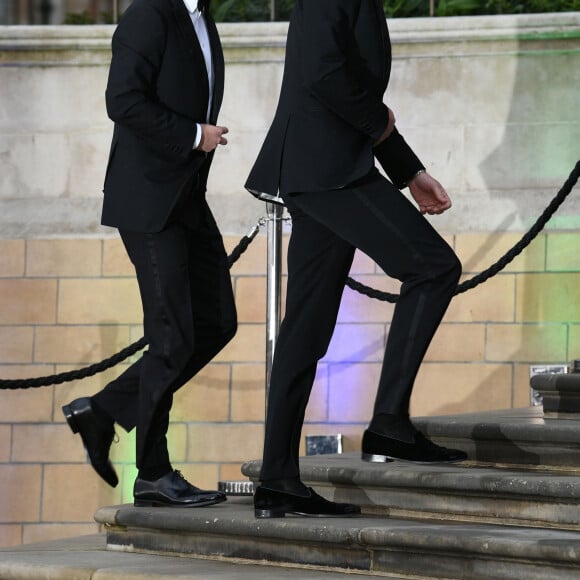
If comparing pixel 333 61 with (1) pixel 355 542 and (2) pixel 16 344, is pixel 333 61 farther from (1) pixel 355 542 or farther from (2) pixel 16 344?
(2) pixel 16 344

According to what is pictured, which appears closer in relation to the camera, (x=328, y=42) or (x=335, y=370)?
(x=328, y=42)

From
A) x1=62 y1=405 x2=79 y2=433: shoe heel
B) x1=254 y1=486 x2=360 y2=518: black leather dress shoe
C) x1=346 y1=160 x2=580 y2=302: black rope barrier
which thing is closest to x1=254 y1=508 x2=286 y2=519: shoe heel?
x1=254 y1=486 x2=360 y2=518: black leather dress shoe

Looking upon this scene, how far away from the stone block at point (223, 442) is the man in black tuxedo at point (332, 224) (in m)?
2.96

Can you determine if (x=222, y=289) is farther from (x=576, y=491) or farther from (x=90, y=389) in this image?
(x=90, y=389)

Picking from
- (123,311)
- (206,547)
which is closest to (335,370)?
(123,311)

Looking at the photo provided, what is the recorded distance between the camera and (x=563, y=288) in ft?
19.6

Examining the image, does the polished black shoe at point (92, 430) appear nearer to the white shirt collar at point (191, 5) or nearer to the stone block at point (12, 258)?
the white shirt collar at point (191, 5)

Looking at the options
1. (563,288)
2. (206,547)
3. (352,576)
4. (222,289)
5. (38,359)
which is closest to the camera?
(352,576)

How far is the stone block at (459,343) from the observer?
5.99 metres

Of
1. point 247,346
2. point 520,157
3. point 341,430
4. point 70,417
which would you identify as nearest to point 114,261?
point 247,346

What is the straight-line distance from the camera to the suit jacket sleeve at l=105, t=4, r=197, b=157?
338 centimetres

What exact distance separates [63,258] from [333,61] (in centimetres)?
353

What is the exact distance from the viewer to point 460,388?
5.99 meters

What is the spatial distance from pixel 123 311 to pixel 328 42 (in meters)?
3.45
